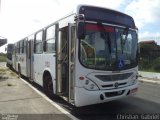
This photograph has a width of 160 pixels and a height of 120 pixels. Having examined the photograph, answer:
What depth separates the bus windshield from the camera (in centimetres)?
902

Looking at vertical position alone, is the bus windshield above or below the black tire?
above

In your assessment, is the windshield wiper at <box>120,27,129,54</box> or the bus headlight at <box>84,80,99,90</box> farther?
the windshield wiper at <box>120,27,129,54</box>

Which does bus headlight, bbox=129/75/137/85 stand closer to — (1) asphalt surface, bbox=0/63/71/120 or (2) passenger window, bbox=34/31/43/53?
(1) asphalt surface, bbox=0/63/71/120

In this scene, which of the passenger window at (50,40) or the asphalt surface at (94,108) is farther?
the passenger window at (50,40)

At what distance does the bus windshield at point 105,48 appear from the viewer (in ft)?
29.6

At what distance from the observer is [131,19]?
10.4 metres

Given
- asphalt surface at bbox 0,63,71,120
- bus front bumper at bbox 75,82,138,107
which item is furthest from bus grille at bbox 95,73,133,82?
asphalt surface at bbox 0,63,71,120

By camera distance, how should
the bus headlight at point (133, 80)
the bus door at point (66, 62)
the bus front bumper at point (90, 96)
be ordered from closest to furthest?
1. the bus front bumper at point (90, 96)
2. the bus door at point (66, 62)
3. the bus headlight at point (133, 80)

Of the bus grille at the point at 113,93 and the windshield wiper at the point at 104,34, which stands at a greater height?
the windshield wiper at the point at 104,34

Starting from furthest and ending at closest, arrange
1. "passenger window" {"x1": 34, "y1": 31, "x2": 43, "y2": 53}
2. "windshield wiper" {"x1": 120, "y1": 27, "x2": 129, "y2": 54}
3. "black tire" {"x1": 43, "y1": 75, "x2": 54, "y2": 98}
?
"passenger window" {"x1": 34, "y1": 31, "x2": 43, "y2": 53}, "black tire" {"x1": 43, "y1": 75, "x2": 54, "y2": 98}, "windshield wiper" {"x1": 120, "y1": 27, "x2": 129, "y2": 54}

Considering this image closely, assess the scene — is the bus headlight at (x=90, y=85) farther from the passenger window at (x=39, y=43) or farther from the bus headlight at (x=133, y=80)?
the passenger window at (x=39, y=43)

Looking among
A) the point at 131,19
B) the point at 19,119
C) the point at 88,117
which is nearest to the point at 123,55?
the point at 131,19

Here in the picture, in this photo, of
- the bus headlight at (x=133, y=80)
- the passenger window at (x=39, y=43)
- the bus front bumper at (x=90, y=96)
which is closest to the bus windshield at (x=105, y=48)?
the bus headlight at (x=133, y=80)

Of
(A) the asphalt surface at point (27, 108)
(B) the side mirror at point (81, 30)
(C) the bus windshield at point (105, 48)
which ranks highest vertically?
(B) the side mirror at point (81, 30)
